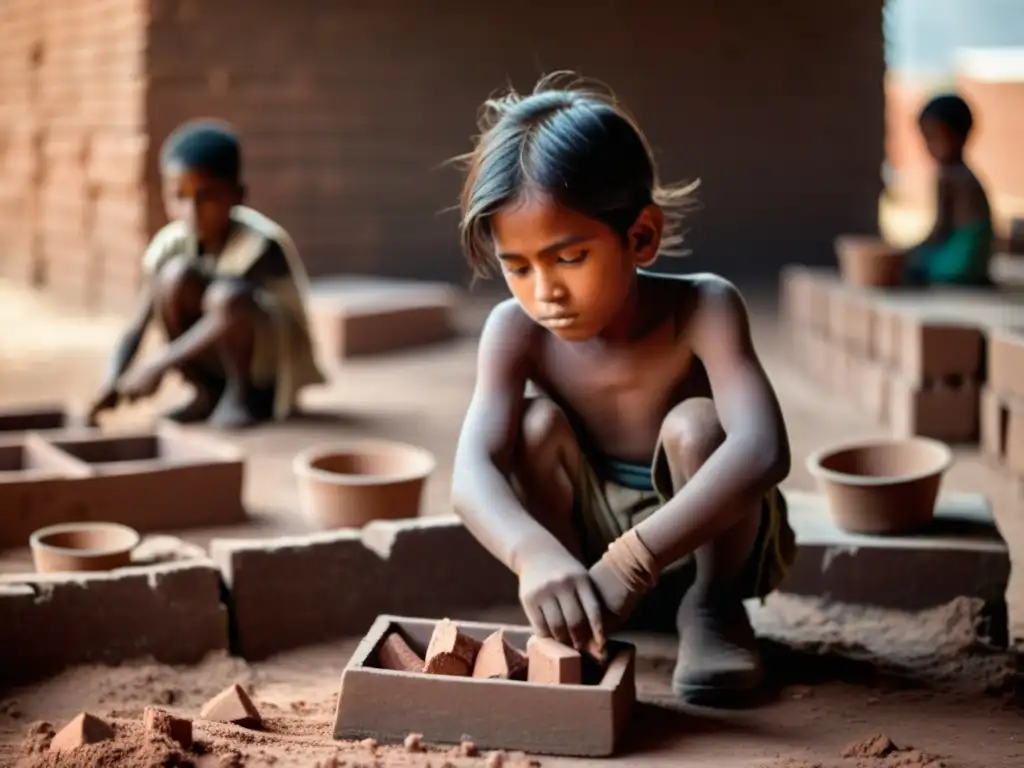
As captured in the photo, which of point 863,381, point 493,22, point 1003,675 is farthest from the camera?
point 493,22

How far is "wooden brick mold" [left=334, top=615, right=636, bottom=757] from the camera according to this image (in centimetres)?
268

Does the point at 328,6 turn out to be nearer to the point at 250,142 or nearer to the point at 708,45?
the point at 250,142

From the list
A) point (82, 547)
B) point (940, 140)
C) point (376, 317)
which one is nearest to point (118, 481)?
point (82, 547)

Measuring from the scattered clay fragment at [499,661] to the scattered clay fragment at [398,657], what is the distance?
0.39 feet

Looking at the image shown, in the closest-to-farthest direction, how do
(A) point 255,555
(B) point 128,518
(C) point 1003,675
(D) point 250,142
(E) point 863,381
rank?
(C) point 1003,675
(A) point 255,555
(B) point 128,518
(E) point 863,381
(D) point 250,142

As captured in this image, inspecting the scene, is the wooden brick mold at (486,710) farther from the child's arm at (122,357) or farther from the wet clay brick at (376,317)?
the wet clay brick at (376,317)

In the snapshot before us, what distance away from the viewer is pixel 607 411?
3172 millimetres

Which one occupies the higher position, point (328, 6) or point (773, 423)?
point (328, 6)

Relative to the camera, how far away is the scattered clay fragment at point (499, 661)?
2779 mm

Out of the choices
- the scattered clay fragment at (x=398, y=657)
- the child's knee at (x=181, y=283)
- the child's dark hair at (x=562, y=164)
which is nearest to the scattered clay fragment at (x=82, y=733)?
the scattered clay fragment at (x=398, y=657)

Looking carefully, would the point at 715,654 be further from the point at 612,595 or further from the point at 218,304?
the point at 218,304

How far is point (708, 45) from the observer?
1084 cm

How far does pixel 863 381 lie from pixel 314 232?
441 centimetres

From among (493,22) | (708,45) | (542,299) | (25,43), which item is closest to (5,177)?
(25,43)
